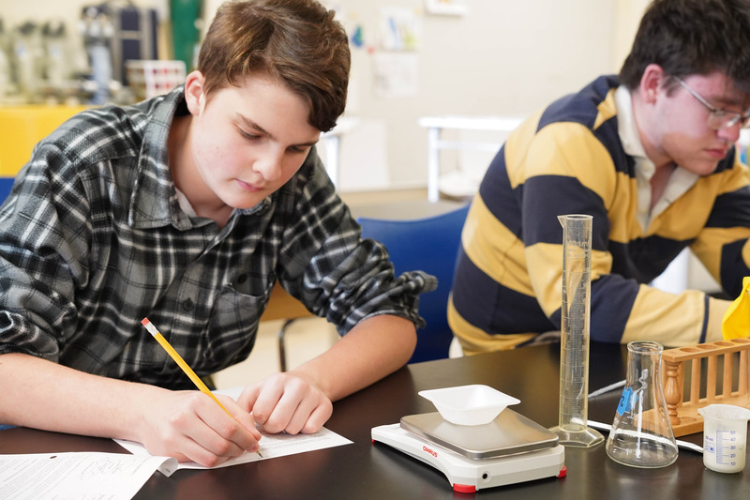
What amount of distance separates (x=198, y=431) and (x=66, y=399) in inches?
7.9

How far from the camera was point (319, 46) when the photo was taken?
3.31ft

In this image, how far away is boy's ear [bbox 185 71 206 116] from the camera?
107cm

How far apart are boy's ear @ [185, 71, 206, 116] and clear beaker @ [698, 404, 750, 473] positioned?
28.4 inches

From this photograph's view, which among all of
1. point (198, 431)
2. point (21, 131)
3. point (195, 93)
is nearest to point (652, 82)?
point (195, 93)

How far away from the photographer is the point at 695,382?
0.89 meters

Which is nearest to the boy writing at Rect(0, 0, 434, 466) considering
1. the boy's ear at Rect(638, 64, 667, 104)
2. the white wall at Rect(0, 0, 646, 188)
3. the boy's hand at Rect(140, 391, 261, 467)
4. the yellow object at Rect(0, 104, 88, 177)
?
the boy's hand at Rect(140, 391, 261, 467)

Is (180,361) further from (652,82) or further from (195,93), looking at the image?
(652,82)

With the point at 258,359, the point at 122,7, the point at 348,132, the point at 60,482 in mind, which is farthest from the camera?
the point at 348,132

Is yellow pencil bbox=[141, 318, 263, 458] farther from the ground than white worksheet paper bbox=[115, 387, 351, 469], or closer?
farther from the ground

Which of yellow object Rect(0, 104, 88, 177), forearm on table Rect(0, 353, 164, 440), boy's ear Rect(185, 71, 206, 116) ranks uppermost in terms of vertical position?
boy's ear Rect(185, 71, 206, 116)

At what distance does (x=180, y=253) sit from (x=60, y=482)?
0.47 m

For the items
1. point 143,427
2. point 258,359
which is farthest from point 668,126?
point 258,359

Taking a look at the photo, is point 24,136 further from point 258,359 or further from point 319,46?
point 319,46

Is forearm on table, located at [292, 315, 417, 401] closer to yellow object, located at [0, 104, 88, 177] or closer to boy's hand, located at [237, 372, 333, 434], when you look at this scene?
boy's hand, located at [237, 372, 333, 434]
